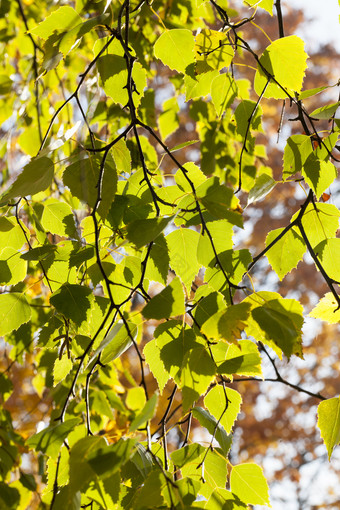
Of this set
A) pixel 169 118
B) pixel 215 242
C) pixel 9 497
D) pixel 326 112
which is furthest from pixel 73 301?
pixel 169 118

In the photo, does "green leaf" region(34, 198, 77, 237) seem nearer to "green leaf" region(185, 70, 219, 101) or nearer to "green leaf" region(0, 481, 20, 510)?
"green leaf" region(185, 70, 219, 101)

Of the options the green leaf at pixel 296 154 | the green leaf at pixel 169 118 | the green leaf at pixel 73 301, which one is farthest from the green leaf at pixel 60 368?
the green leaf at pixel 169 118

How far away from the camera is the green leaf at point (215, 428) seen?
2.29ft

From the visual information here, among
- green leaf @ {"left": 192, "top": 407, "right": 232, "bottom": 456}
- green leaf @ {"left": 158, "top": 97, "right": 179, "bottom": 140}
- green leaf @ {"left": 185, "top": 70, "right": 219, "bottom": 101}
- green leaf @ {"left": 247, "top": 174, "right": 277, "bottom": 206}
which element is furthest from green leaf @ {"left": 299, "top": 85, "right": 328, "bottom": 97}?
green leaf @ {"left": 158, "top": 97, "right": 179, "bottom": 140}

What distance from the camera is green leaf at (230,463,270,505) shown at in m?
0.70

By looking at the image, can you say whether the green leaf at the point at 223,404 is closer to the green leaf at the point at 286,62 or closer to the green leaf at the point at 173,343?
the green leaf at the point at 173,343

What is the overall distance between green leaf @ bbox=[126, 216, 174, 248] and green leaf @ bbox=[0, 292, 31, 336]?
315 mm

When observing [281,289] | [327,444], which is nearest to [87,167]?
[327,444]

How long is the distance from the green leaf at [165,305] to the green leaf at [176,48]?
1.49 feet

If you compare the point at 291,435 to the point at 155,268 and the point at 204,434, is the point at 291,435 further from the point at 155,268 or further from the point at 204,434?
the point at 155,268

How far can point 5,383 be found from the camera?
1.55m

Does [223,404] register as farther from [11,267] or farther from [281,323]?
[11,267]

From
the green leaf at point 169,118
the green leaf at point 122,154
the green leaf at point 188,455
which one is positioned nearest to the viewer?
the green leaf at point 188,455

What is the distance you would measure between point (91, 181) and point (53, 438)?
35cm
